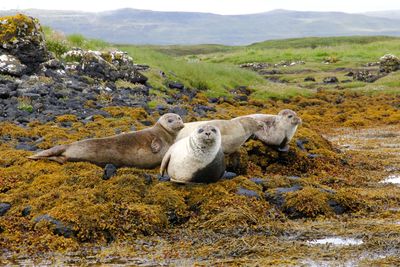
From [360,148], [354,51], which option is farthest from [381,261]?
[354,51]

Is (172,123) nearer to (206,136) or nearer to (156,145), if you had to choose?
(156,145)

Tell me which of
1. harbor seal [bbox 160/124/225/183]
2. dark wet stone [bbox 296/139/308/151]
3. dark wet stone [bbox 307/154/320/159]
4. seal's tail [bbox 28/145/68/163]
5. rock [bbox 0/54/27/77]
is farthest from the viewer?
rock [bbox 0/54/27/77]

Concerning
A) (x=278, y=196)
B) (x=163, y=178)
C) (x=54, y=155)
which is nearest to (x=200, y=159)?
(x=163, y=178)

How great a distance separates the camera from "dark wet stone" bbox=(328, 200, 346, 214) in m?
9.23

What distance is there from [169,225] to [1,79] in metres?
12.3

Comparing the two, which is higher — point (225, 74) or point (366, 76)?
point (225, 74)

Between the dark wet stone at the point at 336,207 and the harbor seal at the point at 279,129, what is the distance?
359cm

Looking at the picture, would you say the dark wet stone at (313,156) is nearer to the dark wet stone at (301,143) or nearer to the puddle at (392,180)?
the dark wet stone at (301,143)

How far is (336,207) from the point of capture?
9289 millimetres

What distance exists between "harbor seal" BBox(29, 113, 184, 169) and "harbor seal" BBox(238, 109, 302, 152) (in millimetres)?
2511

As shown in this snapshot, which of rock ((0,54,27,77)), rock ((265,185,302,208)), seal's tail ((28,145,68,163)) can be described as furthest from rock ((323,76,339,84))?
rock ((265,185,302,208))

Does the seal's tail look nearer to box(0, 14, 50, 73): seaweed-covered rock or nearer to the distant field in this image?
box(0, 14, 50, 73): seaweed-covered rock

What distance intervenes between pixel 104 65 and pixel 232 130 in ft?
41.6

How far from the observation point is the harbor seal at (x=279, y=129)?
12.9 m
